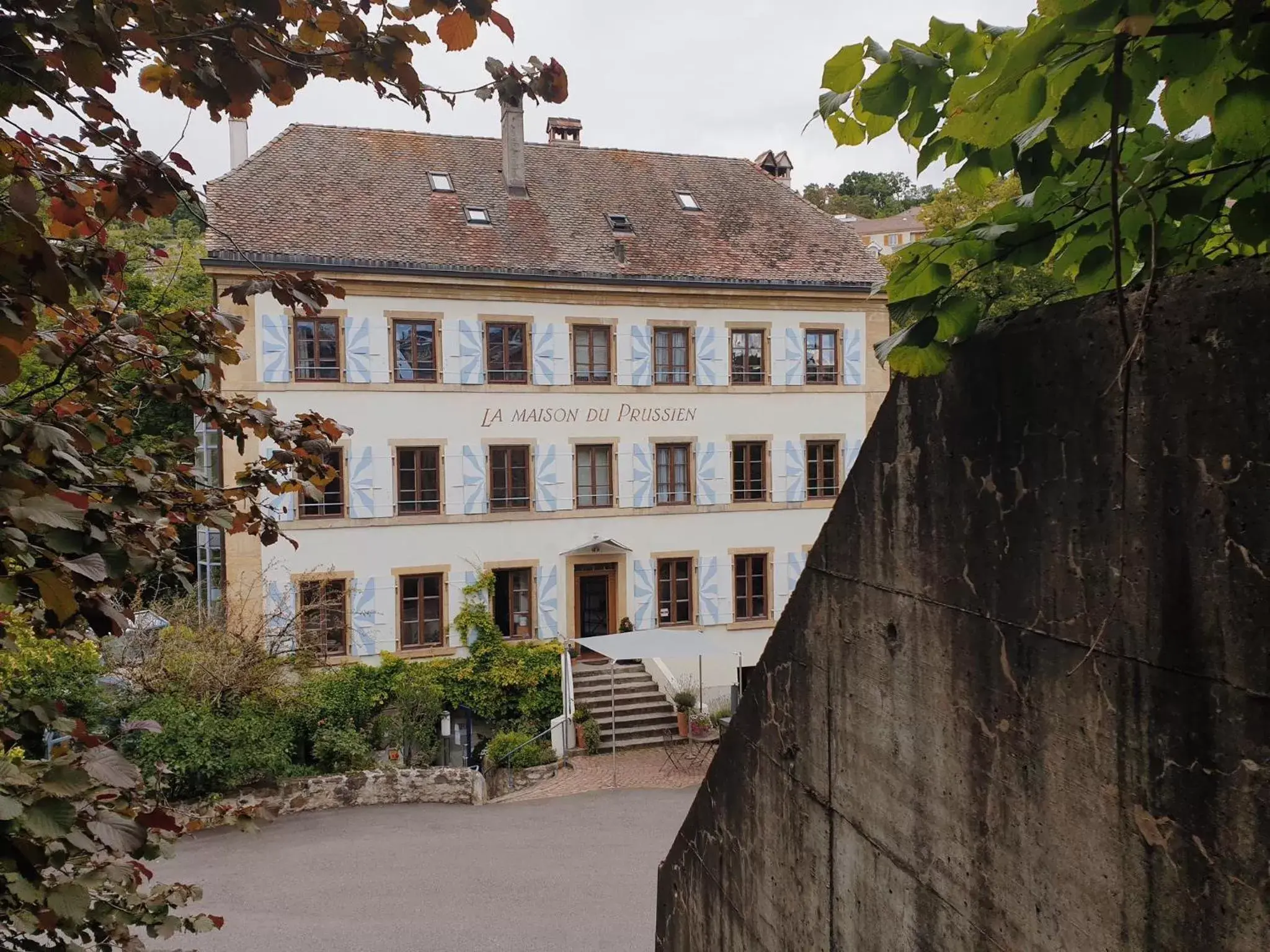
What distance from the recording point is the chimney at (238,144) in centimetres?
2145

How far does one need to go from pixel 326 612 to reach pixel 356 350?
5157mm

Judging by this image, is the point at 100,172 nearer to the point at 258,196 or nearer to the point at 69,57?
the point at 69,57

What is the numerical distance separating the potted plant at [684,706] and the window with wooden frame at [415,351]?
816 centimetres

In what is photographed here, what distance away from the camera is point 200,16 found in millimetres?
2445

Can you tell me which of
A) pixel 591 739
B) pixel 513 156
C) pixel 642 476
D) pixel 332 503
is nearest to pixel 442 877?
pixel 591 739

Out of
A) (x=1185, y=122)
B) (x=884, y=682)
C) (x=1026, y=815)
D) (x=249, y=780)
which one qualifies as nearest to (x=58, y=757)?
(x=884, y=682)

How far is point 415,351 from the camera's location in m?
18.2

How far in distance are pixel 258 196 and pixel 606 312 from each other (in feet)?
25.3

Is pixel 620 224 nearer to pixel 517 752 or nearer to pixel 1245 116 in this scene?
pixel 517 752

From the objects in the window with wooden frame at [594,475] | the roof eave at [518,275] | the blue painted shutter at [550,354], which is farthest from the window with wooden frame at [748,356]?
the blue painted shutter at [550,354]

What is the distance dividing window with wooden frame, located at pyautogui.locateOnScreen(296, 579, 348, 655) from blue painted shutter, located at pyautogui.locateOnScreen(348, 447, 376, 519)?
55.0 inches

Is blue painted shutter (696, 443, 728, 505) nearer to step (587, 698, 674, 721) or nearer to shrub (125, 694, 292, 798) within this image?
step (587, 698, 674, 721)

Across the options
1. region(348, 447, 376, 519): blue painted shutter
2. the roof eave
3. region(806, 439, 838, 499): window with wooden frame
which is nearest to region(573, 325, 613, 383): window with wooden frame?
the roof eave

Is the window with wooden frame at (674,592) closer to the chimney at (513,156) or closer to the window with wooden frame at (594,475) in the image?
the window with wooden frame at (594,475)
